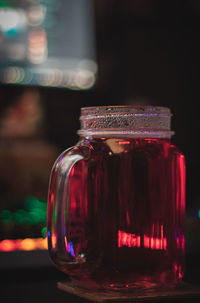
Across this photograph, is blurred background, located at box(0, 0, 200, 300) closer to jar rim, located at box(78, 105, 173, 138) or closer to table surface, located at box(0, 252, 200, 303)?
table surface, located at box(0, 252, 200, 303)

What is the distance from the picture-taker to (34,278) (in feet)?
2.19

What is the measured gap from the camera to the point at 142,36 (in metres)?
2.61

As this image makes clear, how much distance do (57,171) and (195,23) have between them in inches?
88.0

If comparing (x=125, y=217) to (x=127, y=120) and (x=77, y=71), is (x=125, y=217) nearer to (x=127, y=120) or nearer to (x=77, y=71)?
(x=127, y=120)

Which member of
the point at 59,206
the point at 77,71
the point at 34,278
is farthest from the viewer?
the point at 77,71

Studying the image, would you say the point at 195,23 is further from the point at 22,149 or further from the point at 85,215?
the point at 85,215

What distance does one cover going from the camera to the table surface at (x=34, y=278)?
565 millimetres

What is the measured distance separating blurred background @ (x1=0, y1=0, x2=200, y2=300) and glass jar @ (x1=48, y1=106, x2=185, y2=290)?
183cm

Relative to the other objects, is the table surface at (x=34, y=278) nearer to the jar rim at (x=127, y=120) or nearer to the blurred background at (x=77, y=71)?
the jar rim at (x=127, y=120)

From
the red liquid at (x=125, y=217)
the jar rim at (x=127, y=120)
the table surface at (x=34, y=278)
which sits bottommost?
the table surface at (x=34, y=278)

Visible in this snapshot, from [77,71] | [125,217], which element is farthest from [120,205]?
[77,71]

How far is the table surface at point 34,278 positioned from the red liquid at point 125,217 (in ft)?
0.12

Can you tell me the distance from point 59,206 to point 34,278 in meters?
0.15

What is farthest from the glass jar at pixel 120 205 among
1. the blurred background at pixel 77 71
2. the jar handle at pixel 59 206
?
the blurred background at pixel 77 71
